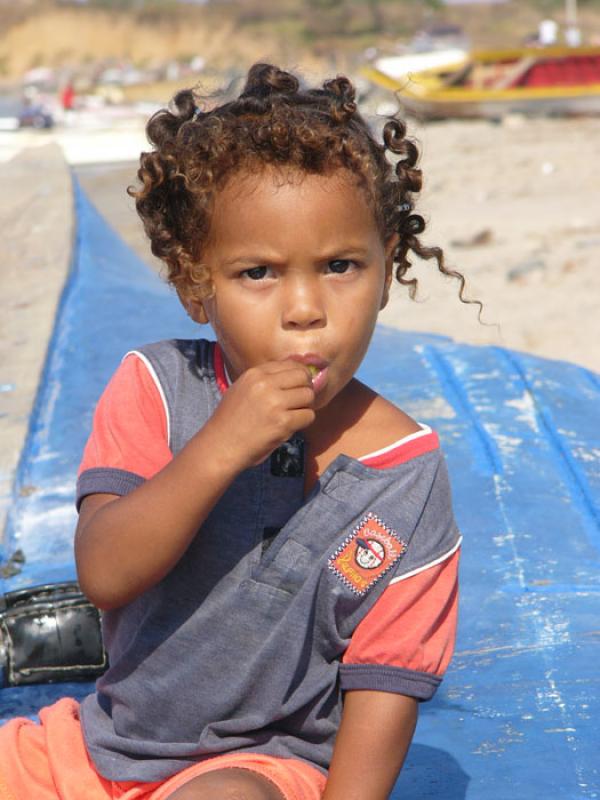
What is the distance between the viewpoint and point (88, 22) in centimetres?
7050

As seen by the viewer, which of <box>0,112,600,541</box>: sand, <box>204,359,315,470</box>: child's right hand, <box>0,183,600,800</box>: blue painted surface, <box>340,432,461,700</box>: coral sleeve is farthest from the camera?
<box>0,112,600,541</box>: sand

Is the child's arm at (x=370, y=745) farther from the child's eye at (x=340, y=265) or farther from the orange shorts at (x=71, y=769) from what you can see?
the child's eye at (x=340, y=265)

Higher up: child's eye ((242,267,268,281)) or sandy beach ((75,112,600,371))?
child's eye ((242,267,268,281))

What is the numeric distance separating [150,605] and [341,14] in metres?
72.4

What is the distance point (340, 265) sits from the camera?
1507 mm

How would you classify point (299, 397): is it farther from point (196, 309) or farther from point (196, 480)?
point (196, 309)

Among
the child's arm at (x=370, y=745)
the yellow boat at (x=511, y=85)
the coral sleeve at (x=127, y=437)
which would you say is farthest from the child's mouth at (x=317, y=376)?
the yellow boat at (x=511, y=85)

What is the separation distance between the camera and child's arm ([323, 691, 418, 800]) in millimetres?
1467

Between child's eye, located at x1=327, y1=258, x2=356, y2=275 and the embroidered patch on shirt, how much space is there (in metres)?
0.31

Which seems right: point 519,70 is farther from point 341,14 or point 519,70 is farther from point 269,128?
point 341,14

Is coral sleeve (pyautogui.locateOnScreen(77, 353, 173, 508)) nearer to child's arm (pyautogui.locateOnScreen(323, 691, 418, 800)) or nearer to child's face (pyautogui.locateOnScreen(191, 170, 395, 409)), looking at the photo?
child's face (pyautogui.locateOnScreen(191, 170, 395, 409))

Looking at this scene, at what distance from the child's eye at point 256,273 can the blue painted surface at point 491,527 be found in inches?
32.7

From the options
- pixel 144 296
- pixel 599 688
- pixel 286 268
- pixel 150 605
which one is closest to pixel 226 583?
pixel 150 605

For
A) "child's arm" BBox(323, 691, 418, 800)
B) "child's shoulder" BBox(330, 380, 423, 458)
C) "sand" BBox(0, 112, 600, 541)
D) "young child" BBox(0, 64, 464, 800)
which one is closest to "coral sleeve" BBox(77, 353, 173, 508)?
"young child" BBox(0, 64, 464, 800)
